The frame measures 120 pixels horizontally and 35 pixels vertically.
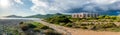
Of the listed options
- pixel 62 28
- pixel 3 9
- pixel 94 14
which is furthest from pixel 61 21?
pixel 3 9

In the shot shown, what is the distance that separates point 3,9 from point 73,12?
38.3 inches

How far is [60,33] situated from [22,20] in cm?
55

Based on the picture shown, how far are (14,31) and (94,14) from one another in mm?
1133

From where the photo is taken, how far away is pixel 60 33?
450cm

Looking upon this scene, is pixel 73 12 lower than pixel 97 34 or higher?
higher

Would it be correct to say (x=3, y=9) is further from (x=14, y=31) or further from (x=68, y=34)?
(x=68, y=34)

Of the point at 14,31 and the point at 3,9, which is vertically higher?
the point at 3,9

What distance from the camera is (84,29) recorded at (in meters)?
4.45

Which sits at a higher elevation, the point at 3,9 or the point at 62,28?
the point at 3,9

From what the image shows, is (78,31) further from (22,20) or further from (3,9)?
(3,9)

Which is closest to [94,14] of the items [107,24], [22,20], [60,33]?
[107,24]

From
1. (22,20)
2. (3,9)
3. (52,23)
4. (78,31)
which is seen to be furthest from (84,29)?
(3,9)

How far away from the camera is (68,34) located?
4449mm

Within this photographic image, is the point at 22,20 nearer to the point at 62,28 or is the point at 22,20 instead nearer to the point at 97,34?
the point at 62,28
